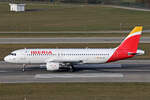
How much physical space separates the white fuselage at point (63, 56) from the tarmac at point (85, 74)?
4.80ft

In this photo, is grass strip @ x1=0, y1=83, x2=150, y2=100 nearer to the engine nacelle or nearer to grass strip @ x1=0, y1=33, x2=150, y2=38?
the engine nacelle

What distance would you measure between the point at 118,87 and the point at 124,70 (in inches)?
373

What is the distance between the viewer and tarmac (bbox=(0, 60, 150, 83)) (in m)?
39.6

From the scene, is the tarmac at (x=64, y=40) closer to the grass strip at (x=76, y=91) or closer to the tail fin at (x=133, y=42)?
the tail fin at (x=133, y=42)

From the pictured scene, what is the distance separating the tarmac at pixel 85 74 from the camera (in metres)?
39.6

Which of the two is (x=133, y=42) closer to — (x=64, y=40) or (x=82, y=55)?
(x=82, y=55)

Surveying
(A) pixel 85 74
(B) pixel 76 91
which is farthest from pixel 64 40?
(B) pixel 76 91

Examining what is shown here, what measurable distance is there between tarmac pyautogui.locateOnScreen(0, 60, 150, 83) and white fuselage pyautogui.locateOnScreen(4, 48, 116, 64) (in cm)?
146

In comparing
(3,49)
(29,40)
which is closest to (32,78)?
(3,49)

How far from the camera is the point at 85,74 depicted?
42.7 metres

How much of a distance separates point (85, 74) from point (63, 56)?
373 centimetres

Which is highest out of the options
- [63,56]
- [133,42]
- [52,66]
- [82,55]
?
[133,42]

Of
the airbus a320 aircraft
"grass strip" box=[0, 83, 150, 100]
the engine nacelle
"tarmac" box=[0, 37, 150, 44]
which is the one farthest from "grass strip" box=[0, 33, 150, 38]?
"grass strip" box=[0, 83, 150, 100]

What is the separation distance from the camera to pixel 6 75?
42406 mm
